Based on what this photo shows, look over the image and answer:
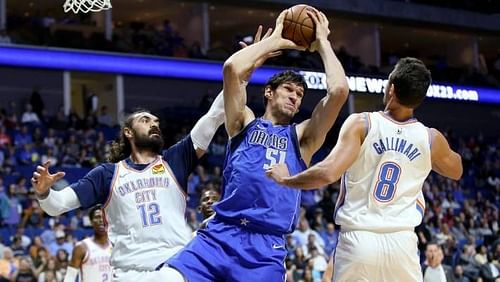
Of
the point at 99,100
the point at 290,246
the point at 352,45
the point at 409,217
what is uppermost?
the point at 352,45

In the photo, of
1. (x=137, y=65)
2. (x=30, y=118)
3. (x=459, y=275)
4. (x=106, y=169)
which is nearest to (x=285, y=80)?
(x=106, y=169)

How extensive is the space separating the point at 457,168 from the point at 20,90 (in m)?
19.0

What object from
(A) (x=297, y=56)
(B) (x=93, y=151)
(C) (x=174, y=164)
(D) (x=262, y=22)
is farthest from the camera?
(D) (x=262, y=22)

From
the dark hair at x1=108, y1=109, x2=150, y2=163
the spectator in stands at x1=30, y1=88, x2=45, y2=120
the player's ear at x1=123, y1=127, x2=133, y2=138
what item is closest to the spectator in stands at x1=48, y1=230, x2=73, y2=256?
the spectator in stands at x1=30, y1=88, x2=45, y2=120

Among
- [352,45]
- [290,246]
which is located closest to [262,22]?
[352,45]

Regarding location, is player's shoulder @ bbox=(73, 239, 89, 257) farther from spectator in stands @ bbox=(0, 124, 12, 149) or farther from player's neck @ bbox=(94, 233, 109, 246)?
spectator in stands @ bbox=(0, 124, 12, 149)

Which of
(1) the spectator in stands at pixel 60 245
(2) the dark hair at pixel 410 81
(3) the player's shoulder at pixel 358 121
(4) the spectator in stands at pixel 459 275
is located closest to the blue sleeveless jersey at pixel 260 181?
(3) the player's shoulder at pixel 358 121

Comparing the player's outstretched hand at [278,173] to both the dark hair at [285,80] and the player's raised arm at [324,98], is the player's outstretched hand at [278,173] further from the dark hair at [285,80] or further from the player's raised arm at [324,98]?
the dark hair at [285,80]

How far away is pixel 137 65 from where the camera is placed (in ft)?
76.3

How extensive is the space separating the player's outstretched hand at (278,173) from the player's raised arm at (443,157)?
34.7 inches

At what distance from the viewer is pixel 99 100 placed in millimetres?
24781

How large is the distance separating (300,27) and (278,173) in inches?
37.0

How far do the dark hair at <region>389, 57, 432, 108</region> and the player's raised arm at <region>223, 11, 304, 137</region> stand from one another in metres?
0.64

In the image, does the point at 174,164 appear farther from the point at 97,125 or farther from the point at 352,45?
the point at 352,45
